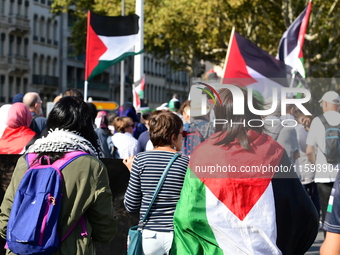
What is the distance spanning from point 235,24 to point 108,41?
18.5 metres

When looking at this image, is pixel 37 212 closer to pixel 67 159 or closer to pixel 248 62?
pixel 67 159

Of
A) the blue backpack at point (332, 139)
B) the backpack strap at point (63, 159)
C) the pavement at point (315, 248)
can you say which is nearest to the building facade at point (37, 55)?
the pavement at point (315, 248)

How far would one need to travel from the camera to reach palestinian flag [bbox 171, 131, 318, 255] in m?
3.89

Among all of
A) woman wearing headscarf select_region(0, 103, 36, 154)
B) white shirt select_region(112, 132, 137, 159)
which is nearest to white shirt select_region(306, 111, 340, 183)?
woman wearing headscarf select_region(0, 103, 36, 154)

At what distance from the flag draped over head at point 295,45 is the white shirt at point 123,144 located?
5797 millimetres

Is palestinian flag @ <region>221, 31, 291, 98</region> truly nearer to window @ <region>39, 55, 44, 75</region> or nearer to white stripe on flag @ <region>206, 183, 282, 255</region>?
white stripe on flag @ <region>206, 183, 282, 255</region>

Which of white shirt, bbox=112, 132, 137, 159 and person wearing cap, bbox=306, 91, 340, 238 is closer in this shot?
person wearing cap, bbox=306, 91, 340, 238

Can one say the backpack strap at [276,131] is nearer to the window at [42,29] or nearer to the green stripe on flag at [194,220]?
the green stripe on flag at [194,220]

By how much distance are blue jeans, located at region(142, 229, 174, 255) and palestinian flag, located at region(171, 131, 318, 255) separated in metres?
1.31

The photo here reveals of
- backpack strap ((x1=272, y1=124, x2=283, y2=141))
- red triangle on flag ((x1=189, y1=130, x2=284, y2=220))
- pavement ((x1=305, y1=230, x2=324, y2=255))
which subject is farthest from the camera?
pavement ((x1=305, y1=230, x2=324, y2=255))

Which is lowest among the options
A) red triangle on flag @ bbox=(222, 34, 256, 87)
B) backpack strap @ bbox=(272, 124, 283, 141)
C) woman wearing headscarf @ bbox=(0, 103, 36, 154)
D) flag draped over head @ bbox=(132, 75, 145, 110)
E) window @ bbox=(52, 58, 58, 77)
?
woman wearing headscarf @ bbox=(0, 103, 36, 154)

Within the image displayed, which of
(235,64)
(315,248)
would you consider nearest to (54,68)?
(235,64)

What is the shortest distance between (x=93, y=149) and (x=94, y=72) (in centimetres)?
984

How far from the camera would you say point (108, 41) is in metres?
15.0
